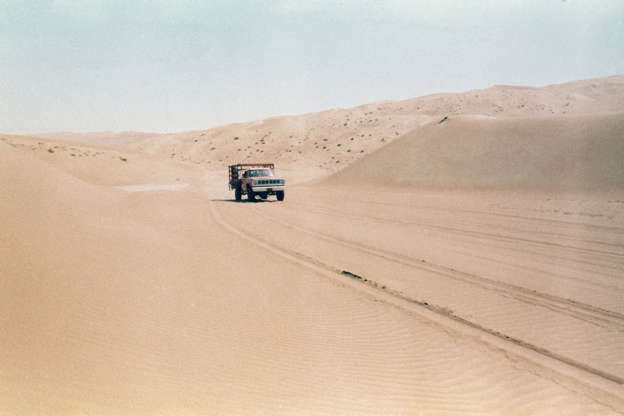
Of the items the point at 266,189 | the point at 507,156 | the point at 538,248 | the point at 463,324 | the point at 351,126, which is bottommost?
the point at 463,324

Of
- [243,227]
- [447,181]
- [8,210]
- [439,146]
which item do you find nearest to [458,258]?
[243,227]

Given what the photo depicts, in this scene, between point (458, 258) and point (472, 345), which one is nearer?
point (472, 345)

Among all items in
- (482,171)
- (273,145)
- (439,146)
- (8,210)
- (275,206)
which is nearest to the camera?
(8,210)

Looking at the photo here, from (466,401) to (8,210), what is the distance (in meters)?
7.91

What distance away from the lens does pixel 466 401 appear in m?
4.67

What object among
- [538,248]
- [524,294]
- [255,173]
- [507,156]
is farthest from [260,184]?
[524,294]

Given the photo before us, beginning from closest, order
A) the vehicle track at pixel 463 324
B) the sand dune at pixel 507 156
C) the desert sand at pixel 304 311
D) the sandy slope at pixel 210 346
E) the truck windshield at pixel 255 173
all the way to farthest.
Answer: the sandy slope at pixel 210 346, the desert sand at pixel 304 311, the vehicle track at pixel 463 324, the truck windshield at pixel 255 173, the sand dune at pixel 507 156

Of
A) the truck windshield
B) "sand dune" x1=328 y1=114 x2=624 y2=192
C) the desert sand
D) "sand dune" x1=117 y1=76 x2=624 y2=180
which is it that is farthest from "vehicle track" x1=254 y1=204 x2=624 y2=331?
"sand dune" x1=117 y1=76 x2=624 y2=180

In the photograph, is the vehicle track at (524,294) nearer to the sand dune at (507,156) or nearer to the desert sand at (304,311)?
the desert sand at (304,311)

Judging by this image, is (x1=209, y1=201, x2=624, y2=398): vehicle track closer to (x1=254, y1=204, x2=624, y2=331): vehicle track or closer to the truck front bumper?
(x1=254, y1=204, x2=624, y2=331): vehicle track

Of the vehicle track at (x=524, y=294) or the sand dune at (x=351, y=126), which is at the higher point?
the sand dune at (x=351, y=126)

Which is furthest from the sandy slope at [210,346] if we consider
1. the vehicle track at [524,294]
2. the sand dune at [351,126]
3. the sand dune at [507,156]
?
the sand dune at [351,126]

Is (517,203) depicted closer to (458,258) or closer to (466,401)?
(458,258)

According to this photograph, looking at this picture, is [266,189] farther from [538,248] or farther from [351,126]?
A: [351,126]
